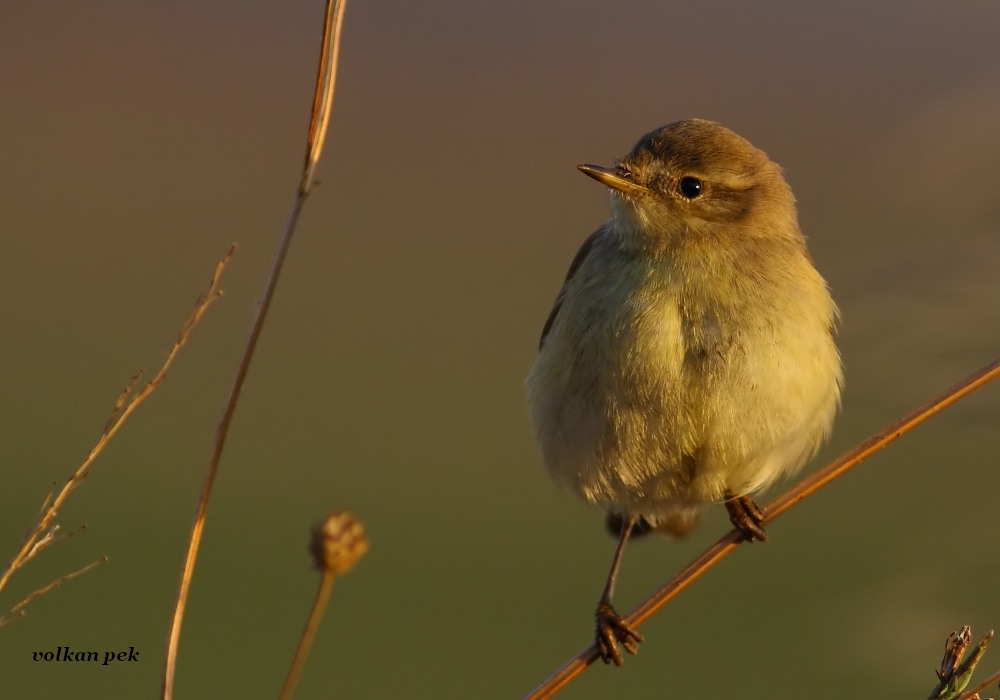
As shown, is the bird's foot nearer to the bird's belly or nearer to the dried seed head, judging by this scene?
the bird's belly

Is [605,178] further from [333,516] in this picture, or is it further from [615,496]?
[333,516]

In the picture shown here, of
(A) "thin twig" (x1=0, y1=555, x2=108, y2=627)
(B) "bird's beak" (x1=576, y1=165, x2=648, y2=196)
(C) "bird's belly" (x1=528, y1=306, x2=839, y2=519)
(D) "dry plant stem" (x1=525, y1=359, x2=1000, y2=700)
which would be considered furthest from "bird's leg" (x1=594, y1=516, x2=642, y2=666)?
(A) "thin twig" (x1=0, y1=555, x2=108, y2=627)

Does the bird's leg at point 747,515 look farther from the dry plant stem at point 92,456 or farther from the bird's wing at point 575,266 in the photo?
the dry plant stem at point 92,456

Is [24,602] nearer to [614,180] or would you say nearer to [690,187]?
[614,180]

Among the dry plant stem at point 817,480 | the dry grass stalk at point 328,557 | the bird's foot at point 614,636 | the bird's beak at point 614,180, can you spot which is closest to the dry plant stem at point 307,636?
the dry grass stalk at point 328,557

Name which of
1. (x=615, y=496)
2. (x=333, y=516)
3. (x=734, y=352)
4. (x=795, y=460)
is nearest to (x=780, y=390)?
(x=734, y=352)

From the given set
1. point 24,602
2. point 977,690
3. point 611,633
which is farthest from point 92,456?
point 611,633
